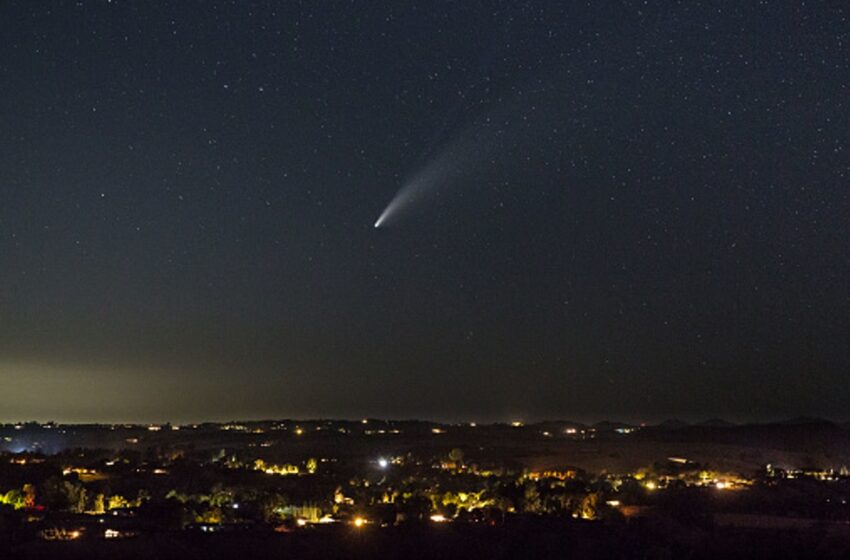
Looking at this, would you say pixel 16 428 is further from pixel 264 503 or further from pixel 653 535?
pixel 653 535

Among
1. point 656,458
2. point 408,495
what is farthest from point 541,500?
point 656,458

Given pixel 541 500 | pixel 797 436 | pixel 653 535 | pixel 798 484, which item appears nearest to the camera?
pixel 653 535

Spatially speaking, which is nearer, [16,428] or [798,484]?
[798,484]

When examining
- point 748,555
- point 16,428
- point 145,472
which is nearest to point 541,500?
point 748,555

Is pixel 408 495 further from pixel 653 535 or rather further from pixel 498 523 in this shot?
pixel 653 535

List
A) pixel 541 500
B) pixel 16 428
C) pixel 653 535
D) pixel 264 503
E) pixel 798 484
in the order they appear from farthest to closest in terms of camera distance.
→ pixel 16 428 → pixel 798 484 → pixel 541 500 → pixel 264 503 → pixel 653 535

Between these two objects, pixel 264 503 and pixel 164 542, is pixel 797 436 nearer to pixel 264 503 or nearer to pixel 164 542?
pixel 264 503

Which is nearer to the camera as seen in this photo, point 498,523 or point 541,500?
point 498,523

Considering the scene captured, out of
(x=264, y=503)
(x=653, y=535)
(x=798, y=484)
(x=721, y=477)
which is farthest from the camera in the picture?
(x=721, y=477)

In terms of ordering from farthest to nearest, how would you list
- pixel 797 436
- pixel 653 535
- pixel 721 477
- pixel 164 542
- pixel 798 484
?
pixel 797 436, pixel 721 477, pixel 798 484, pixel 653 535, pixel 164 542
